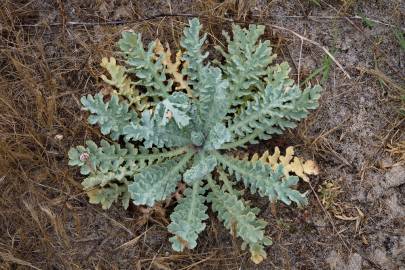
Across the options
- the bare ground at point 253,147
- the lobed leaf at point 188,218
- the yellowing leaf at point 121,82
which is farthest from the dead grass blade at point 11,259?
the yellowing leaf at point 121,82

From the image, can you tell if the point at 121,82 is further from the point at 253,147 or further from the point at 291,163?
the point at 291,163

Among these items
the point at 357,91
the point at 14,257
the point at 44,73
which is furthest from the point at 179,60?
the point at 14,257

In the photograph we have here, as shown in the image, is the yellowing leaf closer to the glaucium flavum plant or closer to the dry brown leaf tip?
the glaucium flavum plant

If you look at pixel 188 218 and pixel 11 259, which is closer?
pixel 188 218

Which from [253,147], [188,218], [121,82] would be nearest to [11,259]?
[188,218]

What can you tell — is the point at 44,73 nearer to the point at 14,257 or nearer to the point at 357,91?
the point at 14,257

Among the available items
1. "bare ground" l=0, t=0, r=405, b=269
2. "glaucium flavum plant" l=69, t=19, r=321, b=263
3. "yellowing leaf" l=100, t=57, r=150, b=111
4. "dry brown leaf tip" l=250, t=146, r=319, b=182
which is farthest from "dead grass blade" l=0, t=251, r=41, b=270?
"dry brown leaf tip" l=250, t=146, r=319, b=182

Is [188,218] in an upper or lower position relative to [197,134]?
lower

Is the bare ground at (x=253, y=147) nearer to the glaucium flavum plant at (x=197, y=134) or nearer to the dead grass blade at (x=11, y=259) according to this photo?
the dead grass blade at (x=11, y=259)
